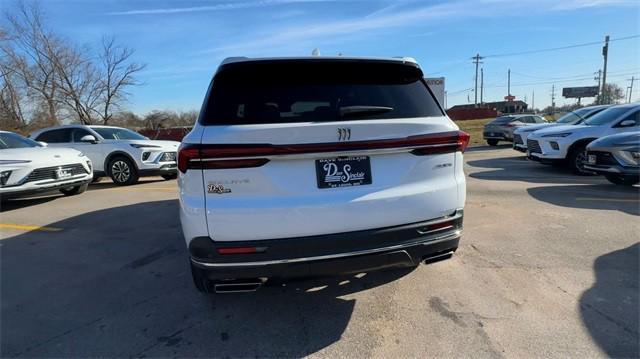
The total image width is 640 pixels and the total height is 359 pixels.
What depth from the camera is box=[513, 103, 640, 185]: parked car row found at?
7332 millimetres

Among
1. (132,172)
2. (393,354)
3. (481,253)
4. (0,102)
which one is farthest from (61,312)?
(0,102)

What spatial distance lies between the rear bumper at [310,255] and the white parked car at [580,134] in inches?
339

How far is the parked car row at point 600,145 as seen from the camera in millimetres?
7332

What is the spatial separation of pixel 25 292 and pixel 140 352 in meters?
1.81

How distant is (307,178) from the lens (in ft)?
8.45

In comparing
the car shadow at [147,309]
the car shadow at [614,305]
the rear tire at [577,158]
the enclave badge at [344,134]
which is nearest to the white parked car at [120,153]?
the car shadow at [147,309]

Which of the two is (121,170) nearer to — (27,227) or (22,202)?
(22,202)

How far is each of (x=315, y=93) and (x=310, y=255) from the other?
1.14 metres

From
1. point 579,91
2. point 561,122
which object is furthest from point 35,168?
point 579,91

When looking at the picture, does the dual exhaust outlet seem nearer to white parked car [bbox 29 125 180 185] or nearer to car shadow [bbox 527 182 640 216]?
car shadow [bbox 527 182 640 216]

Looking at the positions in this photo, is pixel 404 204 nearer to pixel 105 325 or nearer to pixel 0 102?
pixel 105 325

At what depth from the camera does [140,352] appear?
8.99ft

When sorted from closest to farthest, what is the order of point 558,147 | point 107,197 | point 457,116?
point 107,197 → point 558,147 → point 457,116

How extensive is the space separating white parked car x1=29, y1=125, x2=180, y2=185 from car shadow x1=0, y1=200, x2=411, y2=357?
5.40 metres
